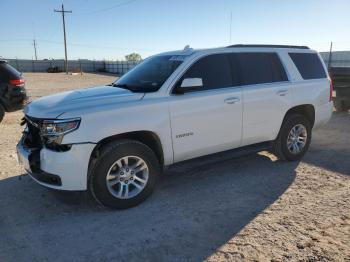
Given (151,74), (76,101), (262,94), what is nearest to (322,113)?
(262,94)

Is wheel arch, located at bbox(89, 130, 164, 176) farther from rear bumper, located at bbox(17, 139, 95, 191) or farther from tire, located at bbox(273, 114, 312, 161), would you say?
tire, located at bbox(273, 114, 312, 161)

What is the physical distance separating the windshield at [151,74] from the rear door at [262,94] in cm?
96

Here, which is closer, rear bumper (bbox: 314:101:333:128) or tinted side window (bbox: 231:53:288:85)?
tinted side window (bbox: 231:53:288:85)

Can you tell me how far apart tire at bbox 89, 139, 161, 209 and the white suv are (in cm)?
1

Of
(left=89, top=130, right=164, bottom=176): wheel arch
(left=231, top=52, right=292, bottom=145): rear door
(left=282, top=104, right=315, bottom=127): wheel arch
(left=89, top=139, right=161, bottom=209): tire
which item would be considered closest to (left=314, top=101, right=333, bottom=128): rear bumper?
(left=282, top=104, right=315, bottom=127): wheel arch

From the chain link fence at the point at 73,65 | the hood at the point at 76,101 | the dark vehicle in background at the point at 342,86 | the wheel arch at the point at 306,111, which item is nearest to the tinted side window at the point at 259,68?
the wheel arch at the point at 306,111

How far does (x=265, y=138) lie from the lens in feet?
18.5

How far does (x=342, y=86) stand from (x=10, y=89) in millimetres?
9587

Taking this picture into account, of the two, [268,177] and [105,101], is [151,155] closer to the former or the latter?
[105,101]

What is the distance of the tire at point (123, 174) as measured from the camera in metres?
4.12

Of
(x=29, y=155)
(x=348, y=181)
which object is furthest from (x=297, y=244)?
(x=29, y=155)

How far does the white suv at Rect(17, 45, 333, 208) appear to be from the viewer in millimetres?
4000

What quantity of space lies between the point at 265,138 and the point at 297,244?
2.32 m

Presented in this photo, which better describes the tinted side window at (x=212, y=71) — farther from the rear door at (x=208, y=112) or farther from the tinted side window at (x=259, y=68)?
the tinted side window at (x=259, y=68)
